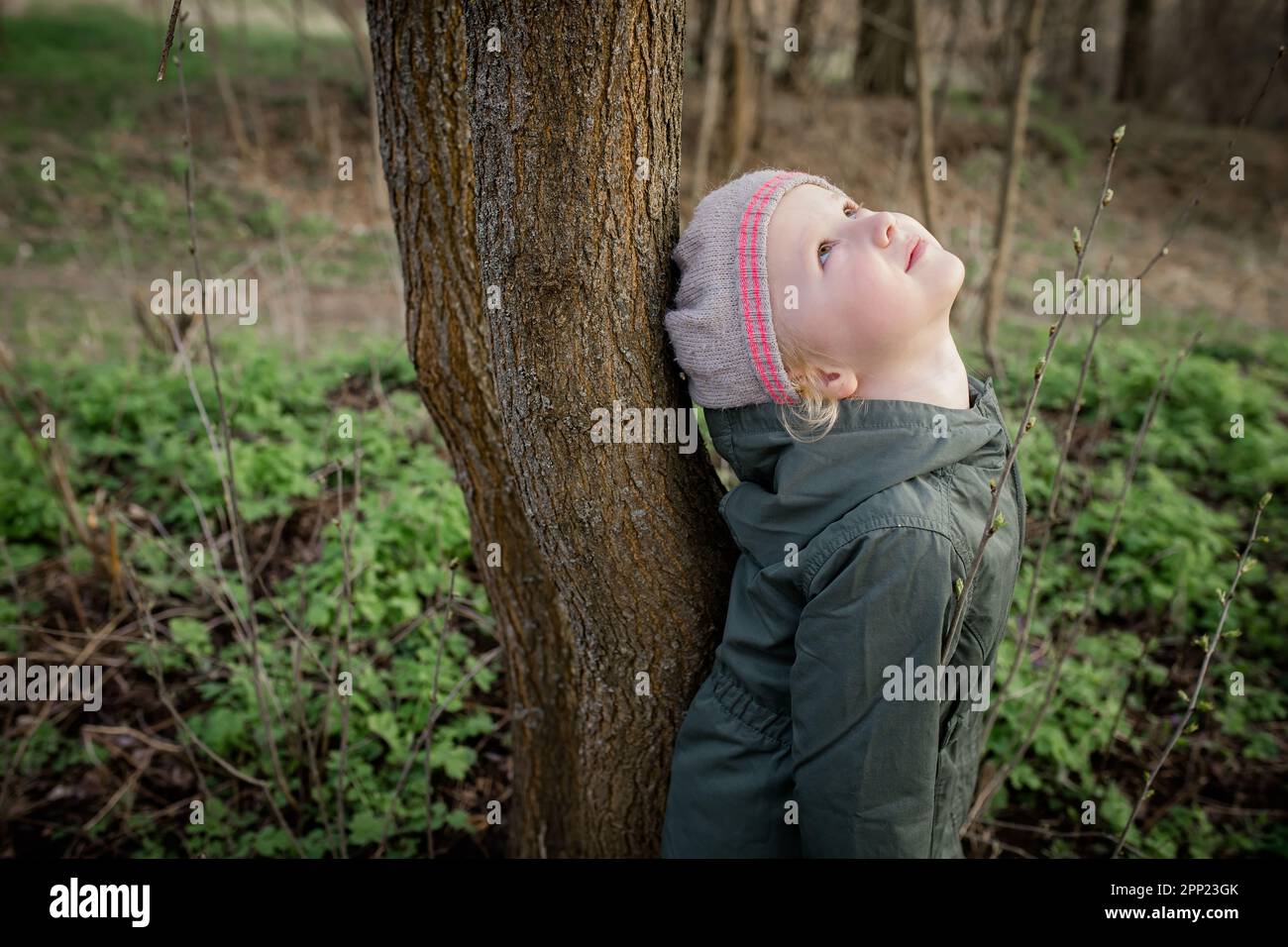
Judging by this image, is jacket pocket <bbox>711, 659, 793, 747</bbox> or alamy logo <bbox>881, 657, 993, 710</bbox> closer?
alamy logo <bbox>881, 657, 993, 710</bbox>

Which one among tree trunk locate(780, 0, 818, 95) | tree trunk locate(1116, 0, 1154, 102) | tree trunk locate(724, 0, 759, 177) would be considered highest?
tree trunk locate(1116, 0, 1154, 102)

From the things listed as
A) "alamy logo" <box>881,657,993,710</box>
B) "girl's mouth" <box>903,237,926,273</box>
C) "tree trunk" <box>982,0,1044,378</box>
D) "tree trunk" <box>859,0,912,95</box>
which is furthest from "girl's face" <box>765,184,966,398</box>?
"tree trunk" <box>859,0,912,95</box>

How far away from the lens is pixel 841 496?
149cm

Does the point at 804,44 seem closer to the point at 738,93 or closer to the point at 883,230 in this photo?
the point at 738,93

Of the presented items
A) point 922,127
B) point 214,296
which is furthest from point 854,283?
point 922,127

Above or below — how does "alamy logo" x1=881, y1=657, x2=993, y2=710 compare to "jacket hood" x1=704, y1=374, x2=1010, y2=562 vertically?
below

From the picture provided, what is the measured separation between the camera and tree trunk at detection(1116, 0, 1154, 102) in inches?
562

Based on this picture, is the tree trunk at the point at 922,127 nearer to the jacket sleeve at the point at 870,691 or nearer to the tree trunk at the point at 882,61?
the jacket sleeve at the point at 870,691

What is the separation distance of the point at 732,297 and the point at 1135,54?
16961mm

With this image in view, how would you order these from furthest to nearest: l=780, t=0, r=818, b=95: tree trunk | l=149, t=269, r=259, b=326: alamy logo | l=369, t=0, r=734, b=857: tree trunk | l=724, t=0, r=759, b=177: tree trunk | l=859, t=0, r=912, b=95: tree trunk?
l=859, t=0, r=912, b=95: tree trunk < l=780, t=0, r=818, b=95: tree trunk < l=724, t=0, r=759, b=177: tree trunk < l=149, t=269, r=259, b=326: alamy logo < l=369, t=0, r=734, b=857: tree trunk

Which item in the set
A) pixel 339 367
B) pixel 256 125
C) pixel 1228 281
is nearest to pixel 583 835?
pixel 339 367

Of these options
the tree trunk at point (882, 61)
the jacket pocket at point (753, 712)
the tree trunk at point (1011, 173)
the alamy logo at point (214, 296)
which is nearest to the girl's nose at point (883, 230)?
the jacket pocket at point (753, 712)

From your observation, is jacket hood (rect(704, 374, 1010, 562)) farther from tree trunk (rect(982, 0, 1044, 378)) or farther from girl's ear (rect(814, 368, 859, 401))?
tree trunk (rect(982, 0, 1044, 378))
